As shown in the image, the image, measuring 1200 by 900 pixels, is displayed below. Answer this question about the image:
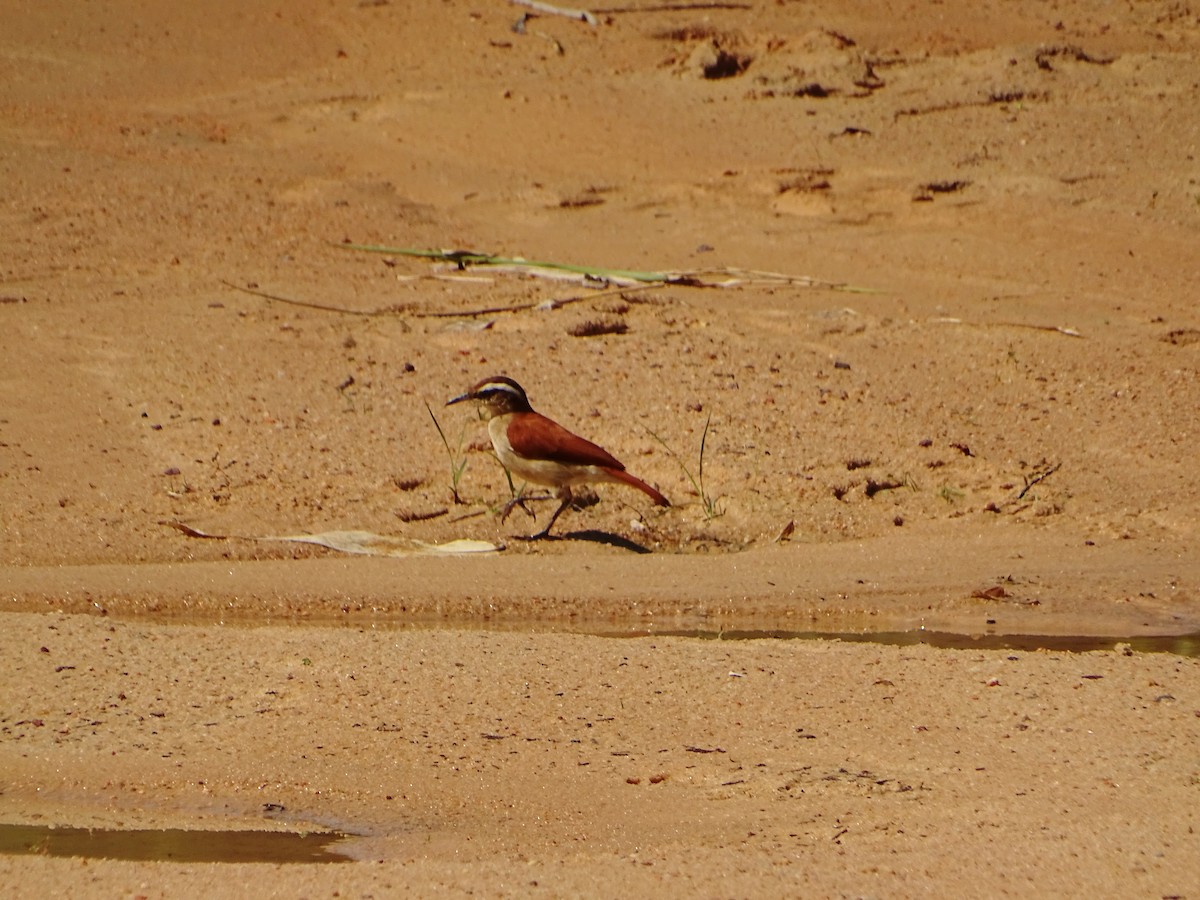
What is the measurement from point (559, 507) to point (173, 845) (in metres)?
3.97

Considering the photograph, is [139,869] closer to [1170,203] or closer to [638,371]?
[638,371]

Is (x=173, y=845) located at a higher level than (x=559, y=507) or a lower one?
lower

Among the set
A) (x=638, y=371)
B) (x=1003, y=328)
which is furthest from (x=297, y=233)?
(x=1003, y=328)

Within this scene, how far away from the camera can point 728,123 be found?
14.7m

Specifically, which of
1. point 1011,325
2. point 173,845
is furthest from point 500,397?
point 173,845

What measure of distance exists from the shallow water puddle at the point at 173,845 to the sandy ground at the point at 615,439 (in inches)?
3.5

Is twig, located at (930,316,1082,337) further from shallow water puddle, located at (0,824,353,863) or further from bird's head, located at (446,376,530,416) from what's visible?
shallow water puddle, located at (0,824,353,863)

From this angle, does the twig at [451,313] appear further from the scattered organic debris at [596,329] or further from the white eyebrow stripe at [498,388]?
the white eyebrow stripe at [498,388]

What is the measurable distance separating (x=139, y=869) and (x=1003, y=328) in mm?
7653

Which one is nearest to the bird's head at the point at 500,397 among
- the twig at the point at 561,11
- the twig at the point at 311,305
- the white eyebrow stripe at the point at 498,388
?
the white eyebrow stripe at the point at 498,388

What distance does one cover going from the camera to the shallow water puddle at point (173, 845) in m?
4.83

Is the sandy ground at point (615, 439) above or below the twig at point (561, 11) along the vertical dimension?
below

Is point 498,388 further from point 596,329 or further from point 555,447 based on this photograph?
point 596,329

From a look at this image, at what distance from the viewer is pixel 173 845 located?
492 centimetres
